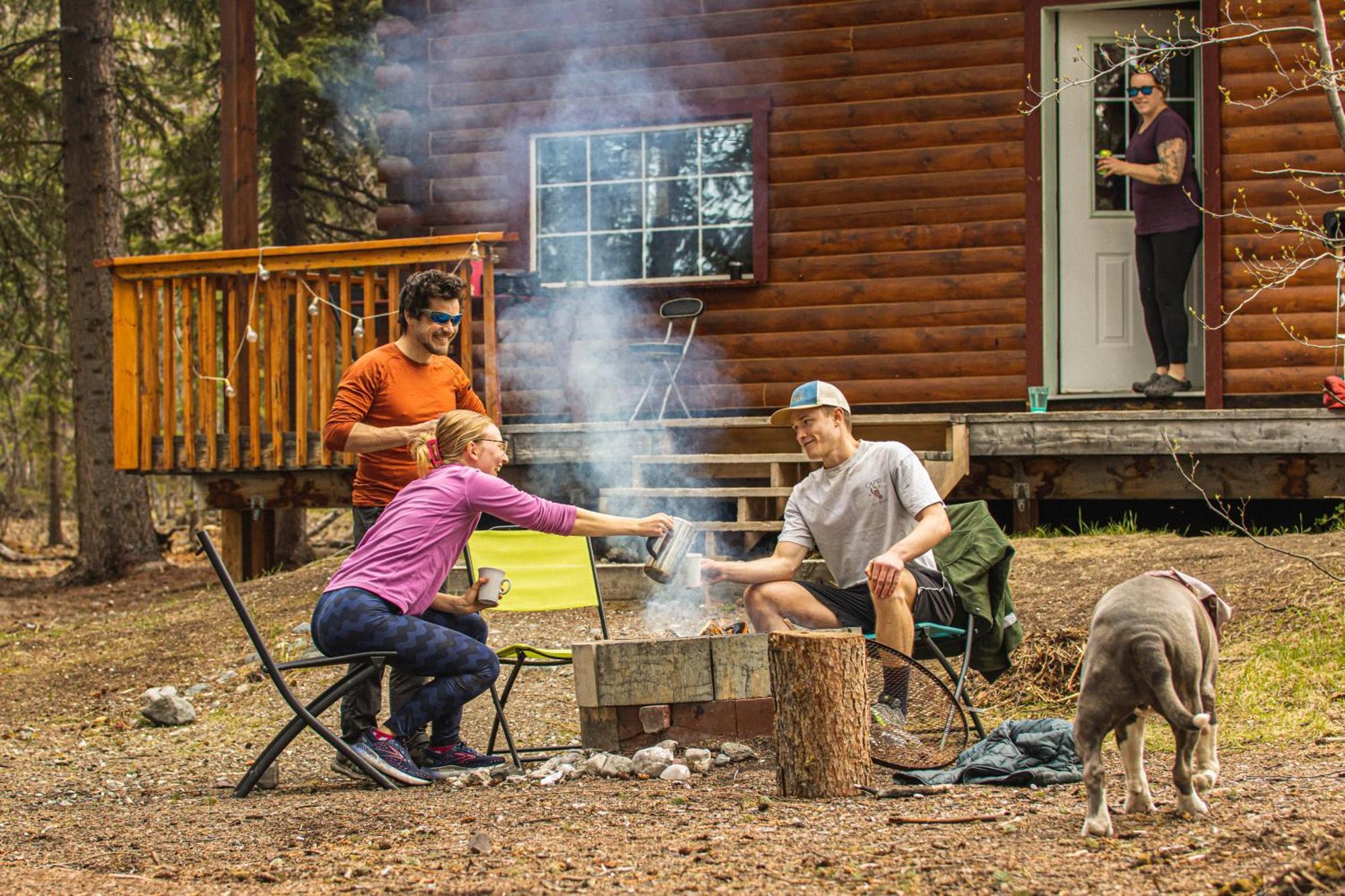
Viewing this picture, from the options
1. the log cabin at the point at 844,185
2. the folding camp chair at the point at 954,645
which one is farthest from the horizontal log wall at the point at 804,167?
the folding camp chair at the point at 954,645

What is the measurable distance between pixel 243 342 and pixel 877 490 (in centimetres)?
533

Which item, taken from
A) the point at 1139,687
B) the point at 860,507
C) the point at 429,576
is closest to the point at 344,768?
the point at 429,576

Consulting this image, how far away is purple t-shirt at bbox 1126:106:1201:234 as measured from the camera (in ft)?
27.2

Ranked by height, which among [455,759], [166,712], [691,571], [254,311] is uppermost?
[254,311]

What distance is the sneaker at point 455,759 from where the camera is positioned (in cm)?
489

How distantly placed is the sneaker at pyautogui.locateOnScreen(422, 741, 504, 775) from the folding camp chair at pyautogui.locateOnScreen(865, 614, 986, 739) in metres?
1.41

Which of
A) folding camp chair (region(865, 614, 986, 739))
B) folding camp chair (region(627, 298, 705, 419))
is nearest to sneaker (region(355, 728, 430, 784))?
folding camp chair (region(865, 614, 986, 739))

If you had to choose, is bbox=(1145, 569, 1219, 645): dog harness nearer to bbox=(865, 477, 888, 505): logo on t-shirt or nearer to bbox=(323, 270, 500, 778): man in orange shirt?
bbox=(865, 477, 888, 505): logo on t-shirt

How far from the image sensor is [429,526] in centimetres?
463

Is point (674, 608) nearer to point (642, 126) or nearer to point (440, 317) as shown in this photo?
point (440, 317)

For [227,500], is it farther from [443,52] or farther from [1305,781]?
[1305,781]

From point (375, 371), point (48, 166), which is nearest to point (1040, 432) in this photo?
point (375, 371)

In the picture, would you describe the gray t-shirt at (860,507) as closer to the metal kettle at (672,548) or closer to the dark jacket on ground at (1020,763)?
the metal kettle at (672,548)

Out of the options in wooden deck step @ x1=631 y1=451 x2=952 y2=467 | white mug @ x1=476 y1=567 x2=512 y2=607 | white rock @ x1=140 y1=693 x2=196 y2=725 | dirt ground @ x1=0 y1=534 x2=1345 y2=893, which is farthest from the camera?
wooden deck step @ x1=631 y1=451 x2=952 y2=467
